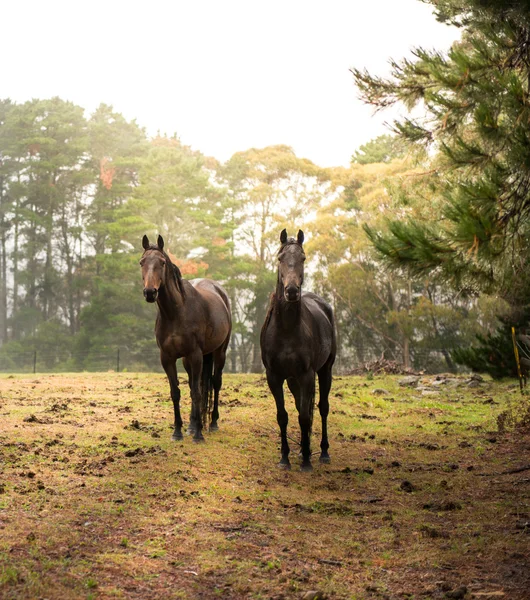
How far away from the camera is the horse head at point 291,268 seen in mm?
6037

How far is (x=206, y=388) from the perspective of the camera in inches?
325

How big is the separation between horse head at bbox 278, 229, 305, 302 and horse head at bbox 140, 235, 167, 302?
1.39 m

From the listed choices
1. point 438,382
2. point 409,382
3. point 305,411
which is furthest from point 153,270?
point 409,382

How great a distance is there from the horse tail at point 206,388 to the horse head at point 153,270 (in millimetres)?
1564

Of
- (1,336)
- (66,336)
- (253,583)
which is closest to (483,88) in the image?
(253,583)

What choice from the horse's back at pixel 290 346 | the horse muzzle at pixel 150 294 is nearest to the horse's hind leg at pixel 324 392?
the horse's back at pixel 290 346

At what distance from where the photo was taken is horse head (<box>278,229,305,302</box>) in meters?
6.04

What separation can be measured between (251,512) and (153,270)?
288cm

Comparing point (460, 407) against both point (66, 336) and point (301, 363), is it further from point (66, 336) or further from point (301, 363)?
point (66, 336)

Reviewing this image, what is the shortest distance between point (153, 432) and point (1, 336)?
106 feet

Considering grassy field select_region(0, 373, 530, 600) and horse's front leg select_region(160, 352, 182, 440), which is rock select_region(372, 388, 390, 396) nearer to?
grassy field select_region(0, 373, 530, 600)

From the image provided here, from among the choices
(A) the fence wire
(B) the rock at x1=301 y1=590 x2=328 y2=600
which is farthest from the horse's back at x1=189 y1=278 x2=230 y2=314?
(A) the fence wire

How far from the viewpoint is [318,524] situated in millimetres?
5074

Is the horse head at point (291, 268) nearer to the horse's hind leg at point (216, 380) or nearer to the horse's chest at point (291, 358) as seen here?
the horse's chest at point (291, 358)
